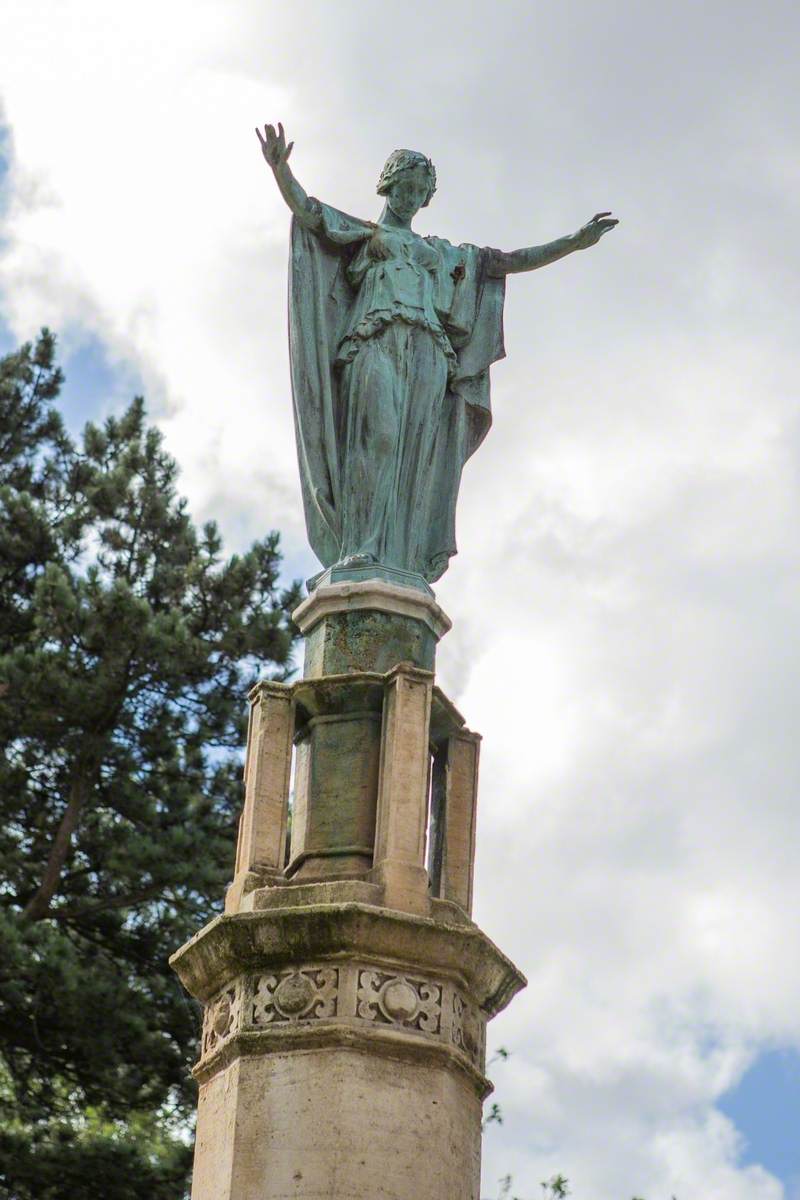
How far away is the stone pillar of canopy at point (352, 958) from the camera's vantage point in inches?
242

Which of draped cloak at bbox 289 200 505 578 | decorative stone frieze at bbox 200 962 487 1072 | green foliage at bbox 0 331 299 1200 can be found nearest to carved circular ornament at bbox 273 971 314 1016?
decorative stone frieze at bbox 200 962 487 1072

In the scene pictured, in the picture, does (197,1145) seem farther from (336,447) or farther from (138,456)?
(138,456)

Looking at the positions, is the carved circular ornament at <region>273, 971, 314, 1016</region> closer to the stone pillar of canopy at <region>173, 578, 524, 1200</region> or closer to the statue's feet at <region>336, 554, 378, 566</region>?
the stone pillar of canopy at <region>173, 578, 524, 1200</region>

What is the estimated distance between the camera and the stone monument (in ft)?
20.3

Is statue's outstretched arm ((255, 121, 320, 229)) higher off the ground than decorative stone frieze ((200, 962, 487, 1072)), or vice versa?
statue's outstretched arm ((255, 121, 320, 229))

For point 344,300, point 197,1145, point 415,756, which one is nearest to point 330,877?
point 415,756

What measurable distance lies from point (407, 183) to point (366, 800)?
2.83 metres

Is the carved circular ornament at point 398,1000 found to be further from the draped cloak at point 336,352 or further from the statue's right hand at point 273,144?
the statue's right hand at point 273,144

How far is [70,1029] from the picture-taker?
1705 centimetres

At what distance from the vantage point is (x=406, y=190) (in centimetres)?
830

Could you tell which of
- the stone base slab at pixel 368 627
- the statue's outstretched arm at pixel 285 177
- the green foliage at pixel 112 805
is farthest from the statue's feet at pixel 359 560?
the green foliage at pixel 112 805

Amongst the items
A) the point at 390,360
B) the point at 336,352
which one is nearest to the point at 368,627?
the point at 390,360

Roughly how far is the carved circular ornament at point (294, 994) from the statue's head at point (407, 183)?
11.2 feet

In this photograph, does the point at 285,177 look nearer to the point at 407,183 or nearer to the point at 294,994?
the point at 407,183
